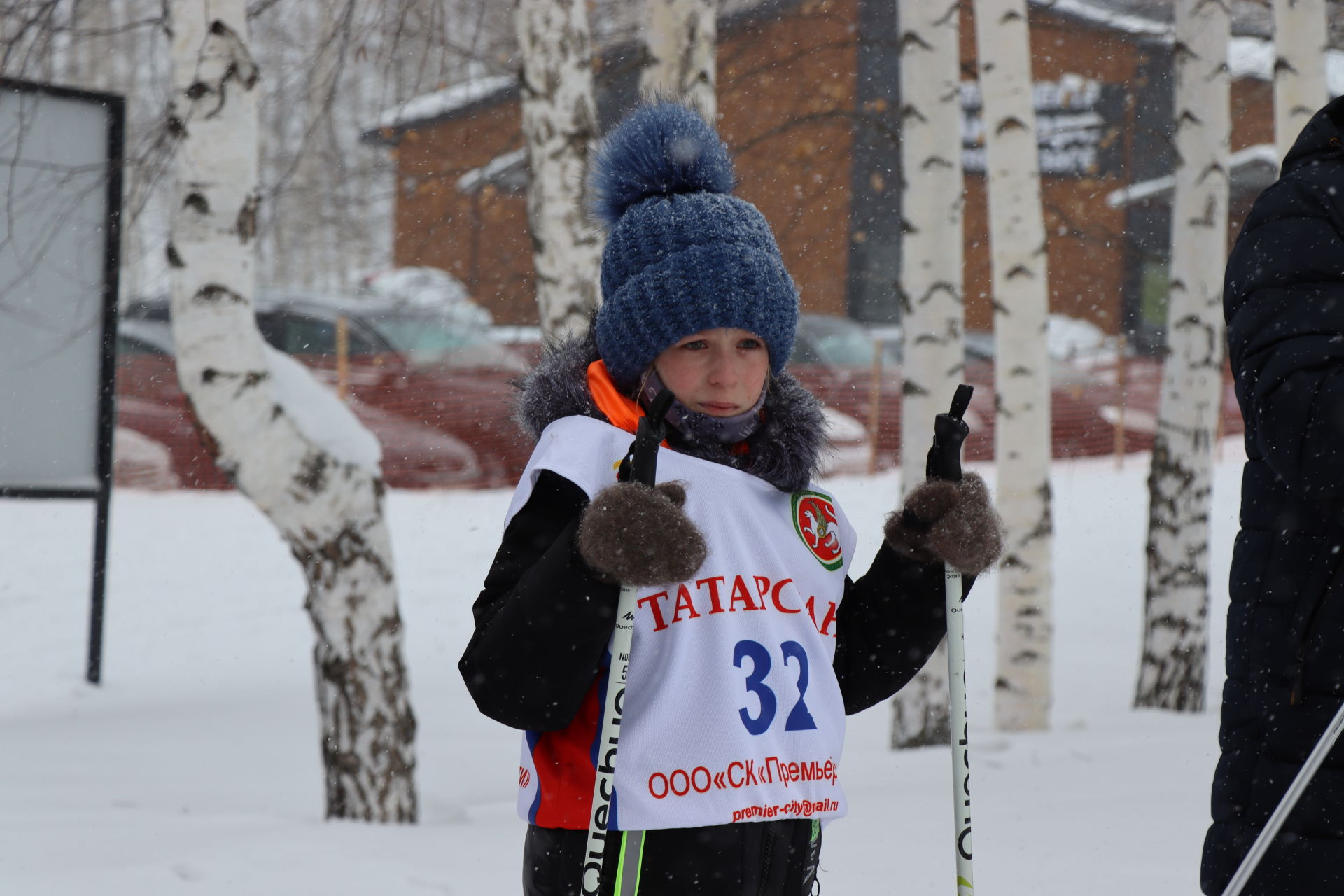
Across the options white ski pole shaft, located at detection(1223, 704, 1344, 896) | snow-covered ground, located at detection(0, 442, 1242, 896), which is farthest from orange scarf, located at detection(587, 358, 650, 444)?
snow-covered ground, located at detection(0, 442, 1242, 896)

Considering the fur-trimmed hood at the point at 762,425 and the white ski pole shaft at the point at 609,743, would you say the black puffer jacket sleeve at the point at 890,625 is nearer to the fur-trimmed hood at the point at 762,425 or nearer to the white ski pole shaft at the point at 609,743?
the fur-trimmed hood at the point at 762,425

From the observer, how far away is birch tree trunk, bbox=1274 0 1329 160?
645 cm

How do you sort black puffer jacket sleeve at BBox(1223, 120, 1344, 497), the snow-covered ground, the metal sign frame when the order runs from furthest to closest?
the metal sign frame, the snow-covered ground, black puffer jacket sleeve at BBox(1223, 120, 1344, 497)

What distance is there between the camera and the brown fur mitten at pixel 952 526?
182 cm

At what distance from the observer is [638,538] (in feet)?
5.07

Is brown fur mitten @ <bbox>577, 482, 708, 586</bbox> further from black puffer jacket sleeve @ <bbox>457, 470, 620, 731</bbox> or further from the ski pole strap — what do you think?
the ski pole strap

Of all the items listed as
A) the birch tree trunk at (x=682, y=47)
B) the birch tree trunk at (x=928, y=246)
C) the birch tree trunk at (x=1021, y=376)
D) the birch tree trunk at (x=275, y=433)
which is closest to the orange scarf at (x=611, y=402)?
the birch tree trunk at (x=275, y=433)

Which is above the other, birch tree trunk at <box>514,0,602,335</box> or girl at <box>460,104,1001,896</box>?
birch tree trunk at <box>514,0,602,335</box>

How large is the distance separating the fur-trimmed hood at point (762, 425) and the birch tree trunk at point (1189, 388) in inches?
226

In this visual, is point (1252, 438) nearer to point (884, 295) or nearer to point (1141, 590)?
point (1141, 590)

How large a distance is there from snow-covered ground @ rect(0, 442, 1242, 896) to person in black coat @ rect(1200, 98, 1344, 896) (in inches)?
69.8

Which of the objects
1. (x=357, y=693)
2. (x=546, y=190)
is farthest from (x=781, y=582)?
(x=546, y=190)

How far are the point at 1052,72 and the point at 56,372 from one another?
15.3 metres

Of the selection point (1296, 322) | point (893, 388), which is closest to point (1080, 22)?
point (893, 388)
